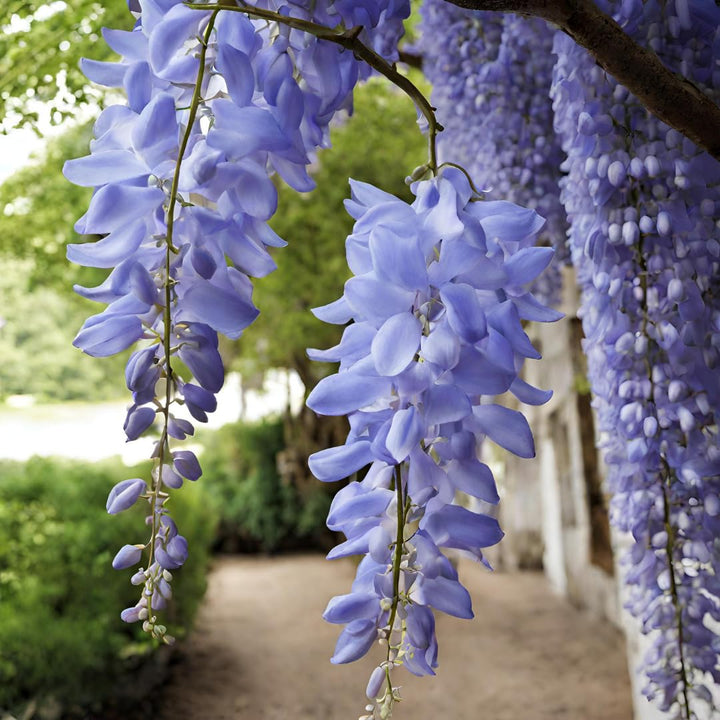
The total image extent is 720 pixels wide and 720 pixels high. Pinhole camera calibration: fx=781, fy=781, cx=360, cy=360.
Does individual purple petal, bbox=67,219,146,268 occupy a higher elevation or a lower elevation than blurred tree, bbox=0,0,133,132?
lower

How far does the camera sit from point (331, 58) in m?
0.53

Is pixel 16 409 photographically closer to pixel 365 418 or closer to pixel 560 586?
pixel 560 586

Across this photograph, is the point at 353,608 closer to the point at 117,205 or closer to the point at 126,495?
the point at 126,495

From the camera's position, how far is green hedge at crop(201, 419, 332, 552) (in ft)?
24.8

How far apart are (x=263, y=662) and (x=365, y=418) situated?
12.2 feet

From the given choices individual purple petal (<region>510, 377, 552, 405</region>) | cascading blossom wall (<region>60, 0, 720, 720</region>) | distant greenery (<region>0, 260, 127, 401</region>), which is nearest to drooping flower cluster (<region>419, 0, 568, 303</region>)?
cascading blossom wall (<region>60, 0, 720, 720</region>)

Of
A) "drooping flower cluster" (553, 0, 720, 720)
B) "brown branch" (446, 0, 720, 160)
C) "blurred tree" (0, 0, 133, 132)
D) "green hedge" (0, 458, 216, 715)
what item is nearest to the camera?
"brown branch" (446, 0, 720, 160)

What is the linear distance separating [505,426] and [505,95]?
1.03 m

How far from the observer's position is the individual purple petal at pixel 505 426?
48 cm

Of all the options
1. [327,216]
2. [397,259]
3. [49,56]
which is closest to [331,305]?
[397,259]

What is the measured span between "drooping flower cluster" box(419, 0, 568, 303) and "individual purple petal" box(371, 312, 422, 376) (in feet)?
3.08

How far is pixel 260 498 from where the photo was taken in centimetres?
768

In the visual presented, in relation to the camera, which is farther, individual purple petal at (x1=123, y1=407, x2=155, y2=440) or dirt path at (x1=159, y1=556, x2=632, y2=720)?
dirt path at (x1=159, y1=556, x2=632, y2=720)

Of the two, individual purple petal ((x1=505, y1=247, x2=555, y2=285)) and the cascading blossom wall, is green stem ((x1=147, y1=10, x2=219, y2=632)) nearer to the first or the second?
the cascading blossom wall
